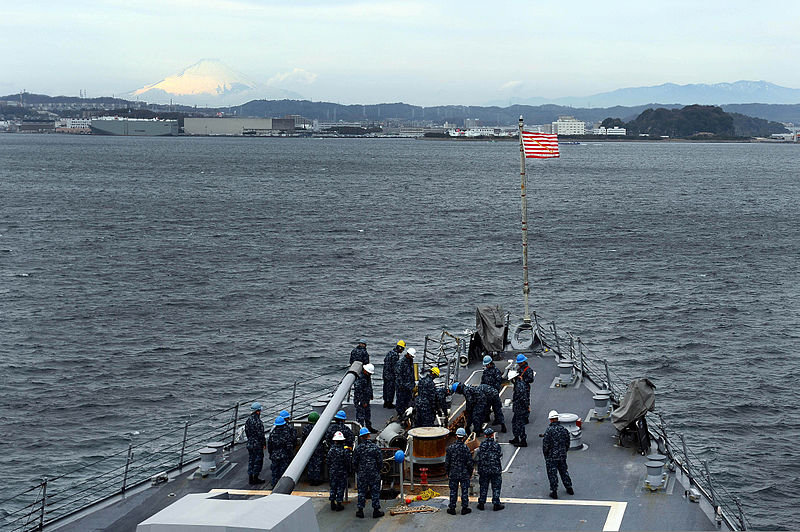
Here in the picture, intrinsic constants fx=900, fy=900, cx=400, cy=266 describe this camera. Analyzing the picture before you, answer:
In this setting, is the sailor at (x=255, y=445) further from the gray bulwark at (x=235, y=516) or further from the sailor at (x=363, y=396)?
the gray bulwark at (x=235, y=516)

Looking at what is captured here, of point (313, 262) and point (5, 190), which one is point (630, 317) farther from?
point (5, 190)

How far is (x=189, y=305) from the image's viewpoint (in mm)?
54906

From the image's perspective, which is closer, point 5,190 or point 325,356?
point 325,356

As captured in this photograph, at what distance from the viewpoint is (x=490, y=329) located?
28312mm

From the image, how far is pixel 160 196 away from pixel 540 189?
62908 mm

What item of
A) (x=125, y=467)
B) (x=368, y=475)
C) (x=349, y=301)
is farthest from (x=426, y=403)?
(x=349, y=301)

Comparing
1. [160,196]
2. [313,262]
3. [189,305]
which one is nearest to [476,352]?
[189,305]

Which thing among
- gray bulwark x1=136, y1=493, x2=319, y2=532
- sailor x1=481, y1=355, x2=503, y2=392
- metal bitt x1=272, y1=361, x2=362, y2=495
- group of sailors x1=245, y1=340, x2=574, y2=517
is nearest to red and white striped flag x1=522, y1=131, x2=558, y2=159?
sailor x1=481, y1=355, x2=503, y2=392

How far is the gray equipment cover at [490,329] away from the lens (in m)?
28.3

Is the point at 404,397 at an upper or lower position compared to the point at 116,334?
upper

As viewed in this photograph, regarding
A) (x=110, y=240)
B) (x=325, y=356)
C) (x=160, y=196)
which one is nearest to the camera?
(x=325, y=356)

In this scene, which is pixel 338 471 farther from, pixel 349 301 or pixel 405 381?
pixel 349 301

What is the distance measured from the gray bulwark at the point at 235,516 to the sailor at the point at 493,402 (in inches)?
384

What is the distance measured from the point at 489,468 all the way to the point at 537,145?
1444 cm
